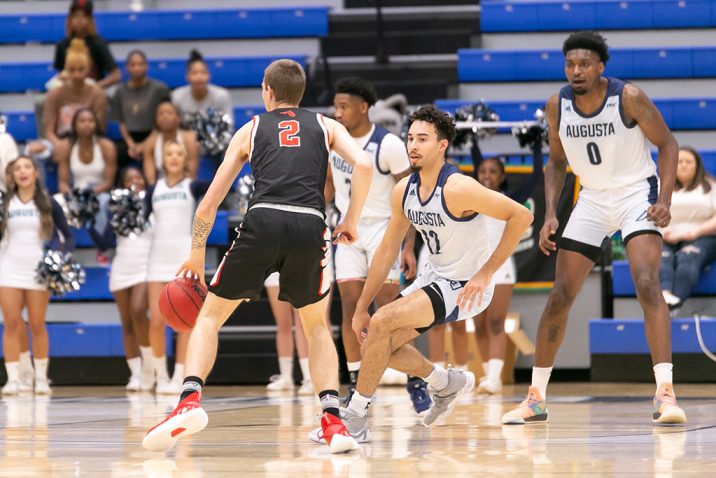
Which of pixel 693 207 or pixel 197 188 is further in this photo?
pixel 197 188

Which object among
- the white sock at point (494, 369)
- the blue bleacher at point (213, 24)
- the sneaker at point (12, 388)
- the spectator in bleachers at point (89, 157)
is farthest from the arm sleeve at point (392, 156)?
the blue bleacher at point (213, 24)

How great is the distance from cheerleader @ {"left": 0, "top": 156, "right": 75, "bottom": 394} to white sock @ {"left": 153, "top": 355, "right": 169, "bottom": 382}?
0.92 metres

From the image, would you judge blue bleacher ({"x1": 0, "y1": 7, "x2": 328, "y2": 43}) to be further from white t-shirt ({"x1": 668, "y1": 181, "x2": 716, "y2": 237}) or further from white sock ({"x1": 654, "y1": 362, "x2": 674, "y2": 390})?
white sock ({"x1": 654, "y1": 362, "x2": 674, "y2": 390})

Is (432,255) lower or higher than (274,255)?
lower

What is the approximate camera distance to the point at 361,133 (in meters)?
7.85

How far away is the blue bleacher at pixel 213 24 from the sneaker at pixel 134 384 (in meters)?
5.15

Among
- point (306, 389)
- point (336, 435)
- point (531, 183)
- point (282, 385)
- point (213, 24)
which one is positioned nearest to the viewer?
point (336, 435)

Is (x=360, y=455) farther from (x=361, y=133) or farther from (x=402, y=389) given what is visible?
(x=402, y=389)

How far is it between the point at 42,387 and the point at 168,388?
3.68 feet

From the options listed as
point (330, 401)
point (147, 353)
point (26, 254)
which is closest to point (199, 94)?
point (26, 254)

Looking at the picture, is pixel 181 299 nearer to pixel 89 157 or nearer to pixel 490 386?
pixel 490 386

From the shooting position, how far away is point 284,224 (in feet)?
17.6

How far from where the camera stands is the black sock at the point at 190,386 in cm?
514

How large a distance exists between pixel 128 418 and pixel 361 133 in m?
2.26
